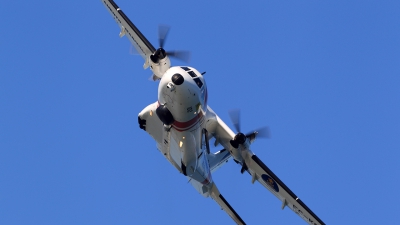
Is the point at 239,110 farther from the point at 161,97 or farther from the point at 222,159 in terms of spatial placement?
the point at 161,97

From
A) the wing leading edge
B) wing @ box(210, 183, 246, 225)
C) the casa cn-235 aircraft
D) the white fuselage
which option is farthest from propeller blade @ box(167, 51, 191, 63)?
wing @ box(210, 183, 246, 225)

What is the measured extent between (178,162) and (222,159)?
3369 mm

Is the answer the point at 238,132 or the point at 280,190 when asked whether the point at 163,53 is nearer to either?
the point at 238,132

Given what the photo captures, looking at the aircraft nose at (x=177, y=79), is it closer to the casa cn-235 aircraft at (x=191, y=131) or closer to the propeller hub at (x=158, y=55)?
the casa cn-235 aircraft at (x=191, y=131)

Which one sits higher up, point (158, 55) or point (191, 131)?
point (158, 55)

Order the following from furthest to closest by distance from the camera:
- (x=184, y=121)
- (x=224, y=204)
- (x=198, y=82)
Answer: (x=224, y=204)
(x=184, y=121)
(x=198, y=82)

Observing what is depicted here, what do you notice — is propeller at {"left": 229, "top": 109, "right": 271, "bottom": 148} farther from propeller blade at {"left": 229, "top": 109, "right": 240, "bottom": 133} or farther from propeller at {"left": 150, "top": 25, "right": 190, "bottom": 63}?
propeller at {"left": 150, "top": 25, "right": 190, "bottom": 63}

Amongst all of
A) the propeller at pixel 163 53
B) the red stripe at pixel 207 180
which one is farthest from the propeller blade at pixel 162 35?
the red stripe at pixel 207 180

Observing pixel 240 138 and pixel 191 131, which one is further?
pixel 240 138

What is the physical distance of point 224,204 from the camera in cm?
2652

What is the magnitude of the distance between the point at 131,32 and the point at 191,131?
7.56 metres

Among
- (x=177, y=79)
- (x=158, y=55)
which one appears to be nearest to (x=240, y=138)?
(x=158, y=55)

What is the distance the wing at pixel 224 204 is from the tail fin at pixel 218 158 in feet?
2.89

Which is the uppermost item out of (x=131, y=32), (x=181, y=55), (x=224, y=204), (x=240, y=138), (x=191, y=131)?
(x=131, y=32)
